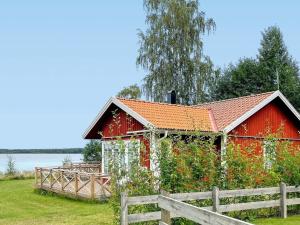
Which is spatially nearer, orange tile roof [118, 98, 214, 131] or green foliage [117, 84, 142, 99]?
orange tile roof [118, 98, 214, 131]

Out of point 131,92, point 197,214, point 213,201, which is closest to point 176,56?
point 131,92

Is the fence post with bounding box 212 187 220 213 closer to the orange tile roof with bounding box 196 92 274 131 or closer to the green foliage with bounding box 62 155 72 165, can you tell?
the orange tile roof with bounding box 196 92 274 131

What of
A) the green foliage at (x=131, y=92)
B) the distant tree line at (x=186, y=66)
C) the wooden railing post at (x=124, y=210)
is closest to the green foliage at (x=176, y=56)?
the distant tree line at (x=186, y=66)

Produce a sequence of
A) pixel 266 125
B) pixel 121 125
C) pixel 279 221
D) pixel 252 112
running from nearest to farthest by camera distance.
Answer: pixel 279 221 < pixel 252 112 < pixel 121 125 < pixel 266 125

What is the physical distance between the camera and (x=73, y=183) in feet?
79.9

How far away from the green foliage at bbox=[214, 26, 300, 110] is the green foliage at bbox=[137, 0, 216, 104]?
3289mm

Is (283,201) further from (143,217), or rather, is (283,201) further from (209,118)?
(209,118)

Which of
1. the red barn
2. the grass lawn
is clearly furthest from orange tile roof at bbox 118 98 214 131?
the grass lawn

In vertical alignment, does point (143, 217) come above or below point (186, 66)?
below

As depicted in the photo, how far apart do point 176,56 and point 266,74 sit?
339 inches

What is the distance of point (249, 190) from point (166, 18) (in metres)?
30.4

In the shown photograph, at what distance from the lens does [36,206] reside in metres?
20.6

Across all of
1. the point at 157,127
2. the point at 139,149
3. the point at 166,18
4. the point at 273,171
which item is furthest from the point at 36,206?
the point at 166,18

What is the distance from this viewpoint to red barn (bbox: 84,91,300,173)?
22.2m
